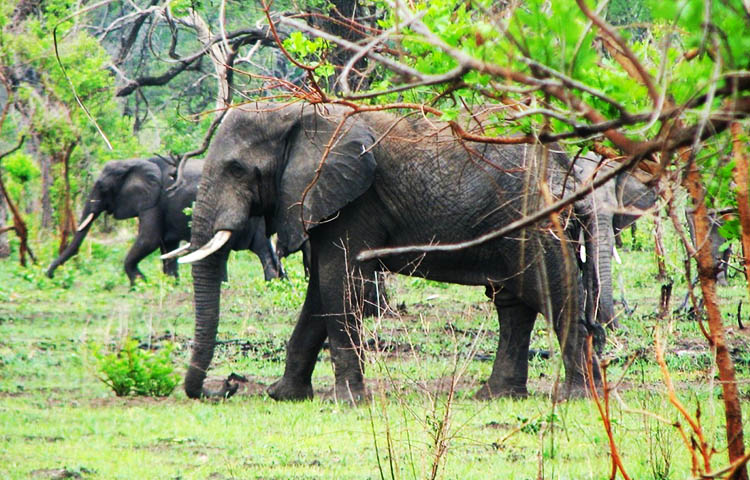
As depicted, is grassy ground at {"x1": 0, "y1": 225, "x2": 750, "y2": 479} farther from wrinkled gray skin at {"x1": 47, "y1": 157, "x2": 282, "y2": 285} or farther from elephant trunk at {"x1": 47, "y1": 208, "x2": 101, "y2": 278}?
wrinkled gray skin at {"x1": 47, "y1": 157, "x2": 282, "y2": 285}

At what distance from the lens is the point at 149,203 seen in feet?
60.4

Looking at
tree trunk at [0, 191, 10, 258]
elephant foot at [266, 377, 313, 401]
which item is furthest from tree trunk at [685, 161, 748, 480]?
tree trunk at [0, 191, 10, 258]

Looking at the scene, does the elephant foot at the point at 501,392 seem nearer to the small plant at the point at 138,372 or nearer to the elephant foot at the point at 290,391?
the elephant foot at the point at 290,391

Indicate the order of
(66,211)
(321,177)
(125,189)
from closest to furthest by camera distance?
(321,177) → (125,189) → (66,211)

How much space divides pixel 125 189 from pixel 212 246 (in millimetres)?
10748

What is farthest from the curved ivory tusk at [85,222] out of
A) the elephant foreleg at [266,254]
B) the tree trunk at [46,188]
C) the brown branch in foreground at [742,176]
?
the brown branch in foreground at [742,176]

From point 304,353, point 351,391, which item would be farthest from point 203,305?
point 351,391

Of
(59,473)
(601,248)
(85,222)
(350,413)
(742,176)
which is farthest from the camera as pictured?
(85,222)

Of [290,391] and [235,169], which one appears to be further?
[290,391]

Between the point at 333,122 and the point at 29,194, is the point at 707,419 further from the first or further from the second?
the point at 29,194

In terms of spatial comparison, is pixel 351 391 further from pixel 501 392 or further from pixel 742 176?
pixel 742 176

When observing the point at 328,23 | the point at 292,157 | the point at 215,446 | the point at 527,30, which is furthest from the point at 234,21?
the point at 527,30

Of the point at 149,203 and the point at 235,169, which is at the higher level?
the point at 149,203

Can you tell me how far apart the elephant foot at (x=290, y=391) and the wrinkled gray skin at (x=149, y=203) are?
31.8 ft
